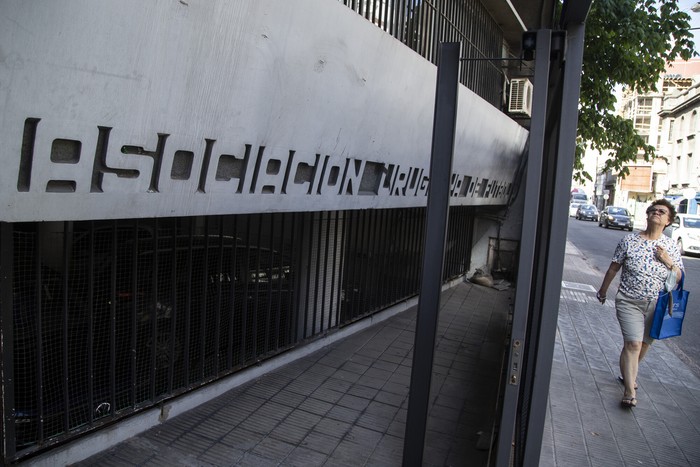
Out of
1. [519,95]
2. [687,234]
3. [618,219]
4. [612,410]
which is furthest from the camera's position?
[618,219]

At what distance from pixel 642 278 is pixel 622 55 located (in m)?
6.68

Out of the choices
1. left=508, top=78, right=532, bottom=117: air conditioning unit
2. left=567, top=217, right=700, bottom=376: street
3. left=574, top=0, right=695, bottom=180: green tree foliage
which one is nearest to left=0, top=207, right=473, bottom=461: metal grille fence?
left=567, top=217, right=700, bottom=376: street

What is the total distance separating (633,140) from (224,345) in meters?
10.2

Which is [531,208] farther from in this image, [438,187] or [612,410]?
[612,410]

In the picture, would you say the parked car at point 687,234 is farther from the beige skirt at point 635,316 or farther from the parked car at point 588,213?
the parked car at point 588,213

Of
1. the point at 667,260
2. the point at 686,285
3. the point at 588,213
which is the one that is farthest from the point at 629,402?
the point at 588,213

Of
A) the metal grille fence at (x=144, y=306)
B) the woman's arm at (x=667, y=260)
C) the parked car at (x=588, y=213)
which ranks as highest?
the parked car at (x=588, y=213)

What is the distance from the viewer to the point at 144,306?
12.7 ft

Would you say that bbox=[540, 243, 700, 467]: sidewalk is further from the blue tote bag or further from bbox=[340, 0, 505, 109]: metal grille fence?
bbox=[340, 0, 505, 109]: metal grille fence

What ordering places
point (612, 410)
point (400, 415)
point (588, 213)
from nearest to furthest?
point (400, 415) < point (612, 410) < point (588, 213)

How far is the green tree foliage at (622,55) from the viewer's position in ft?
29.9

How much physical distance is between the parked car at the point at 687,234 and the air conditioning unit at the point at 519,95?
1318 centimetres

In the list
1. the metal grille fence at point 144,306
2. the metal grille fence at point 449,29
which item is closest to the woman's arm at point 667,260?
the metal grille fence at point 449,29

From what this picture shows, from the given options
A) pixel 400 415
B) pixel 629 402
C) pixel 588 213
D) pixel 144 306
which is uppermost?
pixel 588 213
